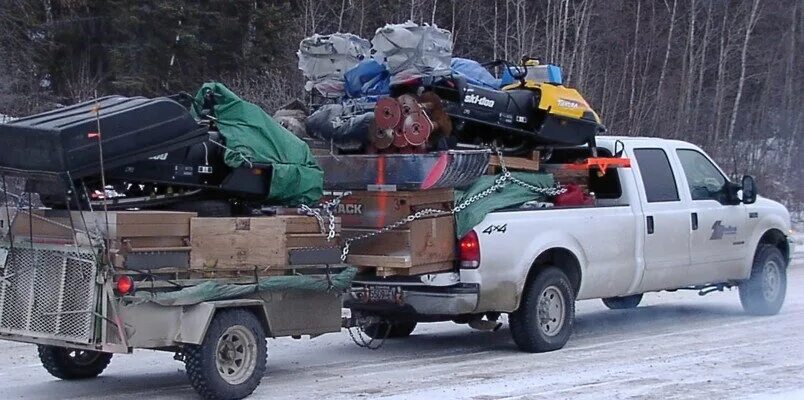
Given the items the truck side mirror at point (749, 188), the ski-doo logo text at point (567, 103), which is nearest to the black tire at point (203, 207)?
the ski-doo logo text at point (567, 103)

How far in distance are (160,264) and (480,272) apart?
3057 millimetres

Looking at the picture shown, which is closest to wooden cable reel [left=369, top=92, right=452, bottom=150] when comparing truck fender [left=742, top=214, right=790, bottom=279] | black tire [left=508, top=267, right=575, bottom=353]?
black tire [left=508, top=267, right=575, bottom=353]

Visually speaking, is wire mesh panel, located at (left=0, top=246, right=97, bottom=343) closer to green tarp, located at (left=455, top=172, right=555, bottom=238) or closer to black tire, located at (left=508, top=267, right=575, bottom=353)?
green tarp, located at (left=455, top=172, right=555, bottom=238)

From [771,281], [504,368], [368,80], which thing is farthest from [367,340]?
[771,281]

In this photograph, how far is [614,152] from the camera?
11.9 m

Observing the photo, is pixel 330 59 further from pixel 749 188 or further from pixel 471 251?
pixel 749 188

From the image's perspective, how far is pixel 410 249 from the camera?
9.95 m

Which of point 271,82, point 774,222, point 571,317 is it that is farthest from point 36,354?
point 271,82

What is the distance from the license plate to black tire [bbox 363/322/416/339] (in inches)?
46.0

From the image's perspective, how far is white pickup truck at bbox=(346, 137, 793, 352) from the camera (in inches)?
402

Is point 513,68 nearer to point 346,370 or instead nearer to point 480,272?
point 480,272

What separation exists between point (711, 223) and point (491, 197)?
3.23 meters

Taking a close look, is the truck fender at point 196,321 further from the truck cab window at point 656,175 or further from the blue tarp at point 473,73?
the truck cab window at point 656,175

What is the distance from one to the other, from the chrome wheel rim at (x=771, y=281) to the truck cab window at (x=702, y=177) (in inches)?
44.5
